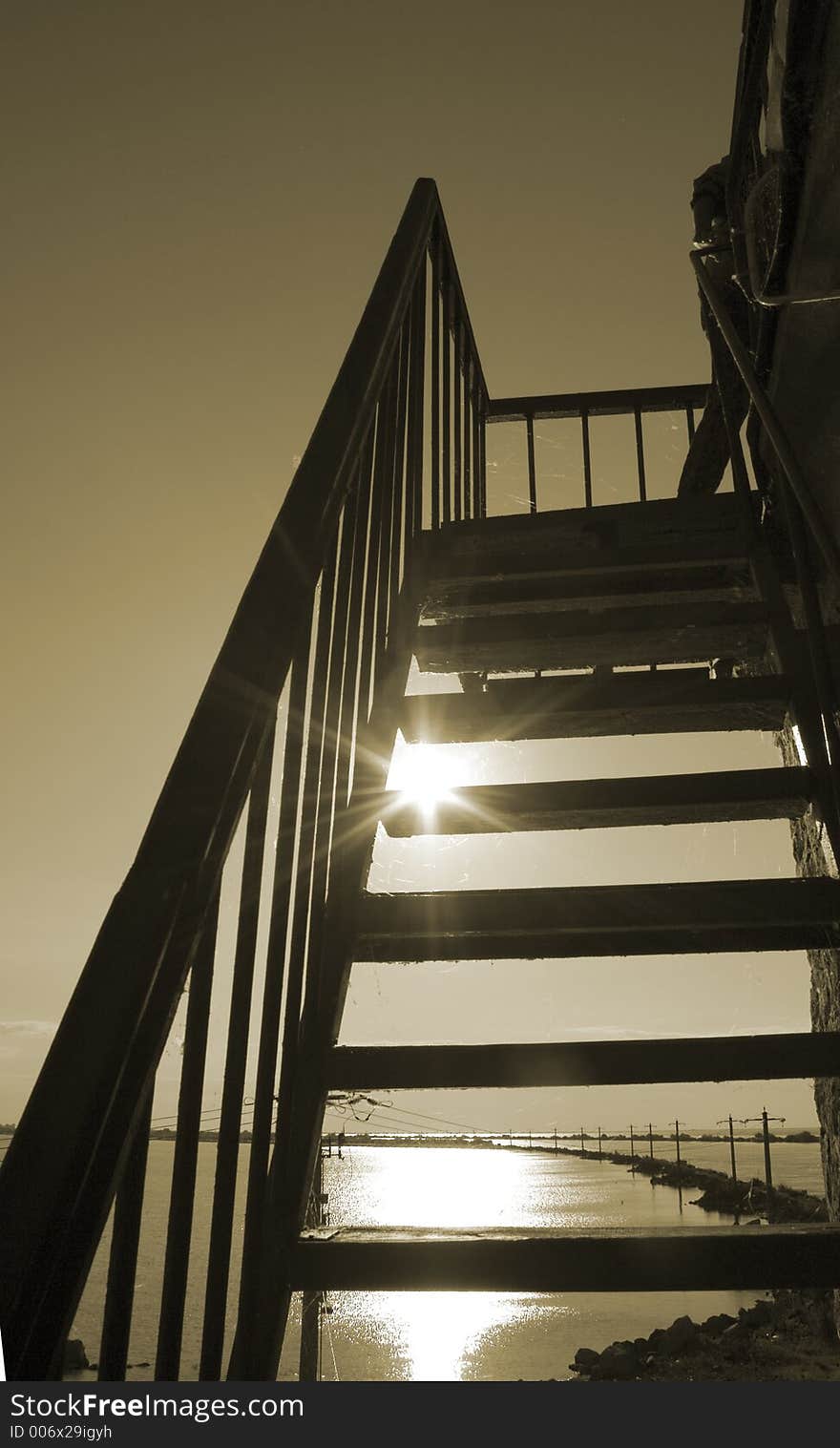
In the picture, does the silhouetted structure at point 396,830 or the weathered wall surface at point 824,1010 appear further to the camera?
the weathered wall surface at point 824,1010

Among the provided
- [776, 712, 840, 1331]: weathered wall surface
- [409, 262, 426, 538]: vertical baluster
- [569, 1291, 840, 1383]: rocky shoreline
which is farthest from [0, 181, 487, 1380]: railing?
[569, 1291, 840, 1383]: rocky shoreline

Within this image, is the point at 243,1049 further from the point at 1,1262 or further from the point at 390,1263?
the point at 1,1262

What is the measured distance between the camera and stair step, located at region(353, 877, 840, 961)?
1375 mm

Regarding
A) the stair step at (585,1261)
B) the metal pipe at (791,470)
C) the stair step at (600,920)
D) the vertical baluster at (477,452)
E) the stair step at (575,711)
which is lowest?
the stair step at (585,1261)

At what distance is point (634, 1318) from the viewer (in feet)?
164

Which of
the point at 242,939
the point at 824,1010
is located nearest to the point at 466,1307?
the point at 824,1010

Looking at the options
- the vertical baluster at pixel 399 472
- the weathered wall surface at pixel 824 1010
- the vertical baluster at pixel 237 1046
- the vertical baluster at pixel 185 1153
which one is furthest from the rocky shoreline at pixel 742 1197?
the vertical baluster at pixel 185 1153

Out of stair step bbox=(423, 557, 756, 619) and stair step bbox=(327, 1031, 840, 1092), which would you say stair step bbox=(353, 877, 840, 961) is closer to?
stair step bbox=(327, 1031, 840, 1092)

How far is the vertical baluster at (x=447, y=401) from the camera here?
288 cm

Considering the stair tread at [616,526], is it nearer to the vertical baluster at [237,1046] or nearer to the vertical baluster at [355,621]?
the vertical baluster at [355,621]

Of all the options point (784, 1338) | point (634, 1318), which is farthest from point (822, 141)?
point (634, 1318)

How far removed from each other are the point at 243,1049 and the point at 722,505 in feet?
6.21

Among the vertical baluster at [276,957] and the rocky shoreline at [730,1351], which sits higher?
the vertical baluster at [276,957]

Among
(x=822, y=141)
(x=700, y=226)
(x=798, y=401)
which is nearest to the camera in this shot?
(x=822, y=141)
